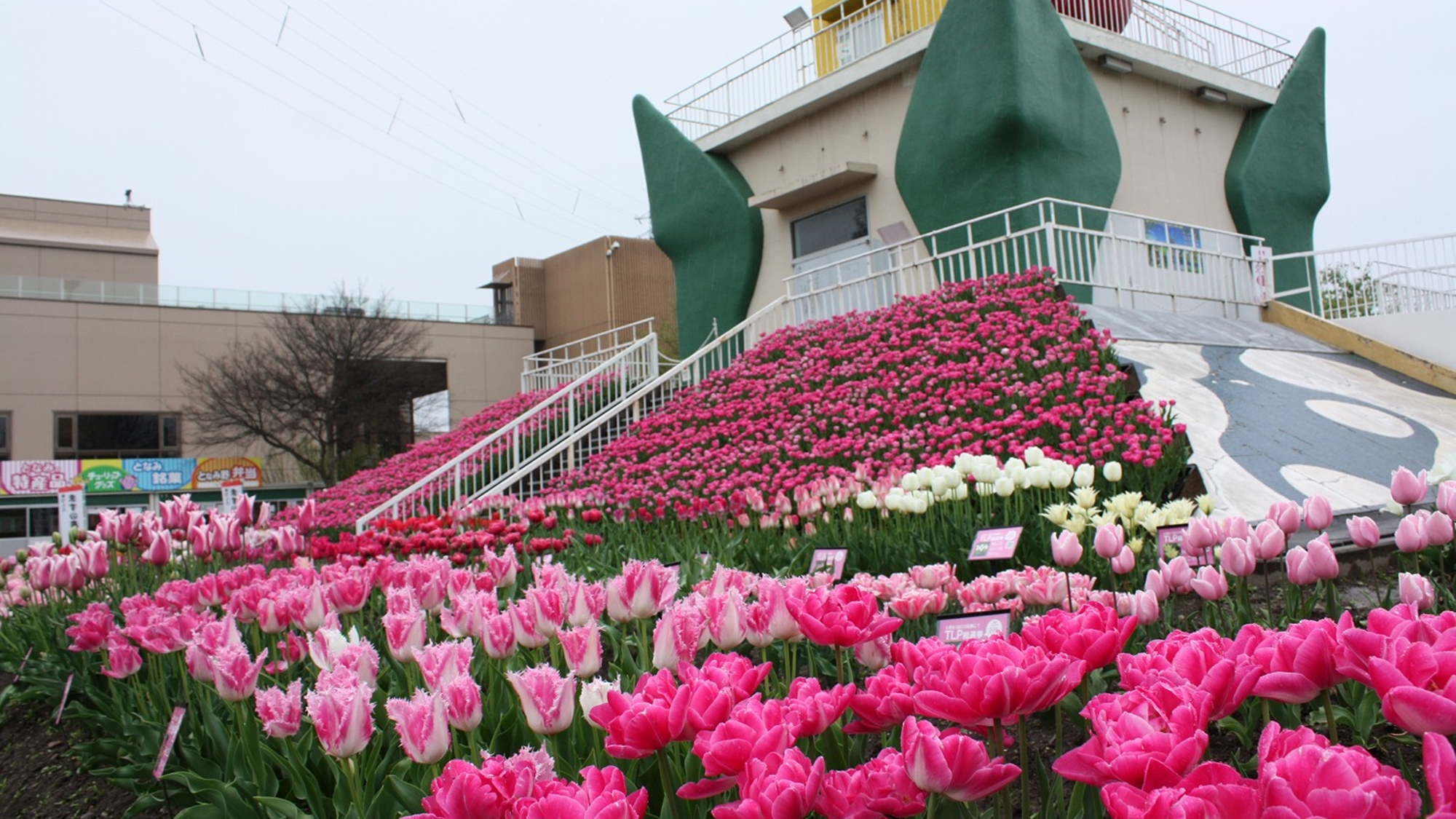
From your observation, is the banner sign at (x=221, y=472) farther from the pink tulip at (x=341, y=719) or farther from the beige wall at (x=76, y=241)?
the pink tulip at (x=341, y=719)

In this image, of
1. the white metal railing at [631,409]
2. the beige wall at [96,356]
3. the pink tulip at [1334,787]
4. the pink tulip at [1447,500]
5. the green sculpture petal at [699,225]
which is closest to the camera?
the pink tulip at [1334,787]

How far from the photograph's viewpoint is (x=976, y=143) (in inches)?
605

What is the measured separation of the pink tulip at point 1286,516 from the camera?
2.90 m

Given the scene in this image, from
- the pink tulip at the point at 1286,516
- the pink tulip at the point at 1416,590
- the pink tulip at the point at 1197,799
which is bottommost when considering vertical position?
the pink tulip at the point at 1197,799

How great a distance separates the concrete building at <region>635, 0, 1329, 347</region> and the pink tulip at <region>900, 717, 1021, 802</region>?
13727 millimetres

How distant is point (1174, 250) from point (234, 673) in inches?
536

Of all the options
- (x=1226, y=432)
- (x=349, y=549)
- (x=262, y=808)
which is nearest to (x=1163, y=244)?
(x=1226, y=432)

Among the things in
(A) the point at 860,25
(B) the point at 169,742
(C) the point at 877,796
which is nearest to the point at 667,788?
(C) the point at 877,796

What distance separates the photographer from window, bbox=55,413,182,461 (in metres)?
32.1

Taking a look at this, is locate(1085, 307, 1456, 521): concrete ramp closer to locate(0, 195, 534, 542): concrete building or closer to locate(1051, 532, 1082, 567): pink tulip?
locate(1051, 532, 1082, 567): pink tulip

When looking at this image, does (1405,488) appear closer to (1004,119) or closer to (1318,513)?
(1318,513)

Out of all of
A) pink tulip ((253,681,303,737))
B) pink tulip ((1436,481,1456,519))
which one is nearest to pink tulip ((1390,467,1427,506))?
pink tulip ((1436,481,1456,519))

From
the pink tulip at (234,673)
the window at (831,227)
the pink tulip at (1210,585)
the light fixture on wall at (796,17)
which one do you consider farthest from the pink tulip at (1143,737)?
the light fixture on wall at (796,17)

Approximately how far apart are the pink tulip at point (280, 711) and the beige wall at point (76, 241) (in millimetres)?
42856
